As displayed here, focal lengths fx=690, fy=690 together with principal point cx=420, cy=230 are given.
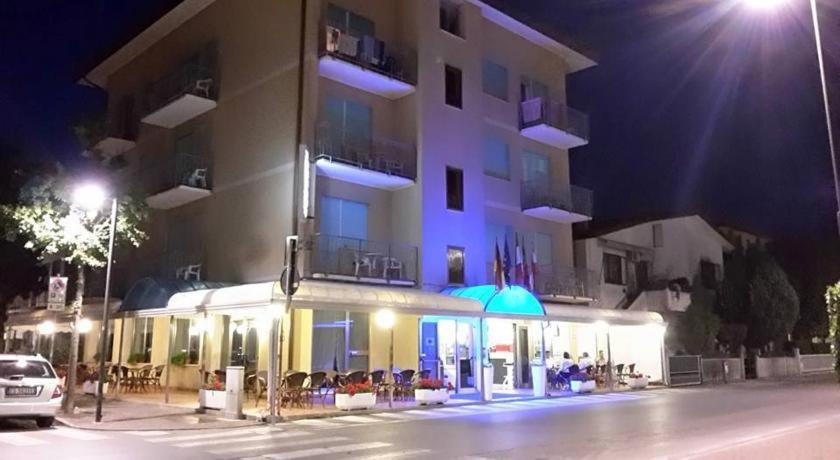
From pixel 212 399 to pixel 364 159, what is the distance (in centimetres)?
944

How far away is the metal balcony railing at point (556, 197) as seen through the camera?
1121 inches

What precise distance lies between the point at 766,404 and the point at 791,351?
23792mm

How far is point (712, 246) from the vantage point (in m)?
40.3

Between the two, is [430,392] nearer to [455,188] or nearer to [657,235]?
[455,188]

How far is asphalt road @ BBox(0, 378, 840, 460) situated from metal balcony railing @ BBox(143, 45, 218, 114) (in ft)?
46.6

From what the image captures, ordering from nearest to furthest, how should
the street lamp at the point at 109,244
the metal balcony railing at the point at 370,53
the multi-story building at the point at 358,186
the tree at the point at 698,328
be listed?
the street lamp at the point at 109,244 < the multi-story building at the point at 358,186 < the metal balcony railing at the point at 370,53 < the tree at the point at 698,328

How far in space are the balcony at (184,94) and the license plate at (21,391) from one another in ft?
44.9

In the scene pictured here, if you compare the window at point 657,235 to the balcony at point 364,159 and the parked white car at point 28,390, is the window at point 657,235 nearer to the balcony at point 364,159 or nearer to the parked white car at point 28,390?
the balcony at point 364,159

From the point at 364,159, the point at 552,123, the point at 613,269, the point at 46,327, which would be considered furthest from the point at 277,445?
the point at 613,269

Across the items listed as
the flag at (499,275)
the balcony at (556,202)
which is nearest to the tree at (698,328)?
the balcony at (556,202)

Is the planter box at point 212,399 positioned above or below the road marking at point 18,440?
above

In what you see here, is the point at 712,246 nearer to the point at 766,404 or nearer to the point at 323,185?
the point at 766,404

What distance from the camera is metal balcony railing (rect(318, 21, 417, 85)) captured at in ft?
74.1

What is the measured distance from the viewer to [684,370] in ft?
95.8
